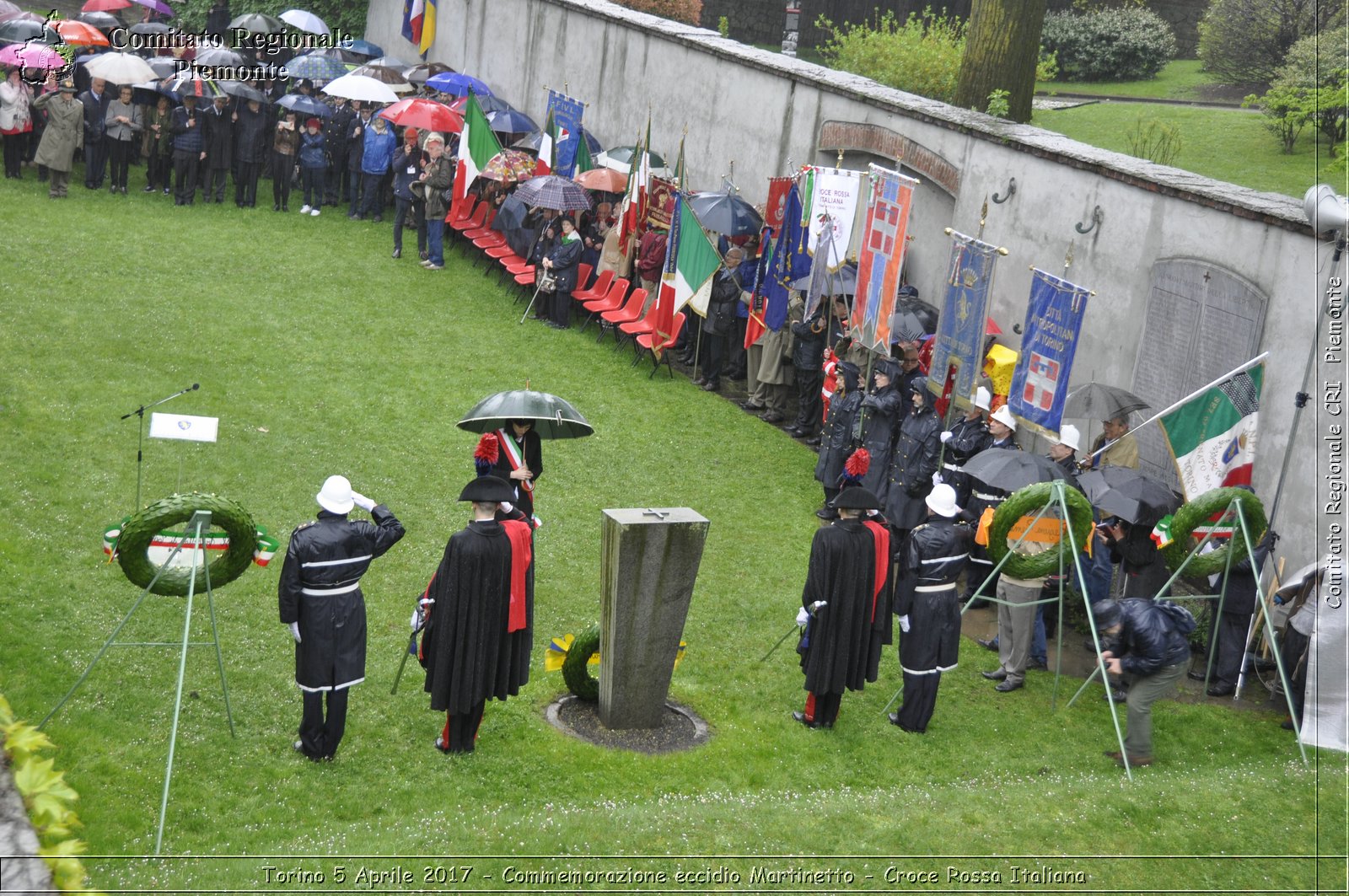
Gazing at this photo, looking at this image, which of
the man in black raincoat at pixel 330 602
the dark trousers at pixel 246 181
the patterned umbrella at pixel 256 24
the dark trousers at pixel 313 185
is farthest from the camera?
the patterned umbrella at pixel 256 24

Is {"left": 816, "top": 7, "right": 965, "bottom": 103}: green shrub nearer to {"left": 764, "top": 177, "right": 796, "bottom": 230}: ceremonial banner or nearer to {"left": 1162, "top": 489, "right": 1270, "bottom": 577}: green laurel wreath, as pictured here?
{"left": 764, "top": 177, "right": 796, "bottom": 230}: ceremonial banner

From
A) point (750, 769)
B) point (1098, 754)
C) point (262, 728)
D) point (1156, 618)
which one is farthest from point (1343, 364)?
point (262, 728)

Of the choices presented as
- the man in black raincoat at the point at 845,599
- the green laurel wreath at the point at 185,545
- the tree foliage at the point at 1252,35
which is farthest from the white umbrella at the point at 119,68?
the tree foliage at the point at 1252,35

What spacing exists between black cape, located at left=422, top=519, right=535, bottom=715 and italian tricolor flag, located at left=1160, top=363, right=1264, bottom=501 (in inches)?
212

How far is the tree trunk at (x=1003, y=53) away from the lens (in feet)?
52.7

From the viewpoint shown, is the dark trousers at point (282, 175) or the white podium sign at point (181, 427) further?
the dark trousers at point (282, 175)

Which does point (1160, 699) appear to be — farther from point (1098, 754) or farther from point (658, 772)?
point (658, 772)

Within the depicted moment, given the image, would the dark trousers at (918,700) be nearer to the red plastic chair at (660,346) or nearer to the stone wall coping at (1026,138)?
the stone wall coping at (1026,138)

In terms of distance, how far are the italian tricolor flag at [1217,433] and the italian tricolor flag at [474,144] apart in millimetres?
11037

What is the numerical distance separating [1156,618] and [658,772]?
10.9ft

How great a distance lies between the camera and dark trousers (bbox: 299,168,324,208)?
21.2m

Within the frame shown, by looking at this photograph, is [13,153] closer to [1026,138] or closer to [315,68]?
[315,68]

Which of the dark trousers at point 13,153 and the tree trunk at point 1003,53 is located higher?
the tree trunk at point 1003,53

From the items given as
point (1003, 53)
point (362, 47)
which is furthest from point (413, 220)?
point (1003, 53)
